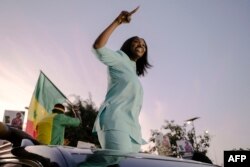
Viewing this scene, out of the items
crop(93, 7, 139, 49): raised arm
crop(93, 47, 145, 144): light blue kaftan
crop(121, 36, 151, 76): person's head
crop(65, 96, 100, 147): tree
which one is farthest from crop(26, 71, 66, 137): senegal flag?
crop(65, 96, 100, 147): tree

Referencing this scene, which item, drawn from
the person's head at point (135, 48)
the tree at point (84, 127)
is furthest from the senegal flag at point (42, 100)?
the tree at point (84, 127)

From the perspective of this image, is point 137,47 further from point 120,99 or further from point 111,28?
point 120,99

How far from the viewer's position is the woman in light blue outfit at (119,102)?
A: 13.2 ft

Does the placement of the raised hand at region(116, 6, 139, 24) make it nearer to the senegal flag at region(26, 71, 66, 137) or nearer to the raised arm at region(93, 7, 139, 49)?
the raised arm at region(93, 7, 139, 49)

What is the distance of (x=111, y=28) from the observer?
4066mm

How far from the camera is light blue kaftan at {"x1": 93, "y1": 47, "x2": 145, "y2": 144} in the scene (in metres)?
4.09

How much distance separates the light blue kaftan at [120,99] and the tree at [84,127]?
1439 inches

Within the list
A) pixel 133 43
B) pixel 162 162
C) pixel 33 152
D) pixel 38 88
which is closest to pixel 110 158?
pixel 162 162

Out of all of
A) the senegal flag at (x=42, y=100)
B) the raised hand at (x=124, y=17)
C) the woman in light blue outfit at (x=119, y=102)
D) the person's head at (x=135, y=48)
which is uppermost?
the senegal flag at (x=42, y=100)

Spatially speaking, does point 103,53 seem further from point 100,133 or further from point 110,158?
point 110,158

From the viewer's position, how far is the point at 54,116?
8258 millimetres

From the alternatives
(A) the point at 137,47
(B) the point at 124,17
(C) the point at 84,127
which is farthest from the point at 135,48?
(C) the point at 84,127

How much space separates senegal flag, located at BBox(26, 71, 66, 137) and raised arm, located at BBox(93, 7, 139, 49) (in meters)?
8.64

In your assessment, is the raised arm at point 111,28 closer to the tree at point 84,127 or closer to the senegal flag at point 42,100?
the senegal flag at point 42,100
